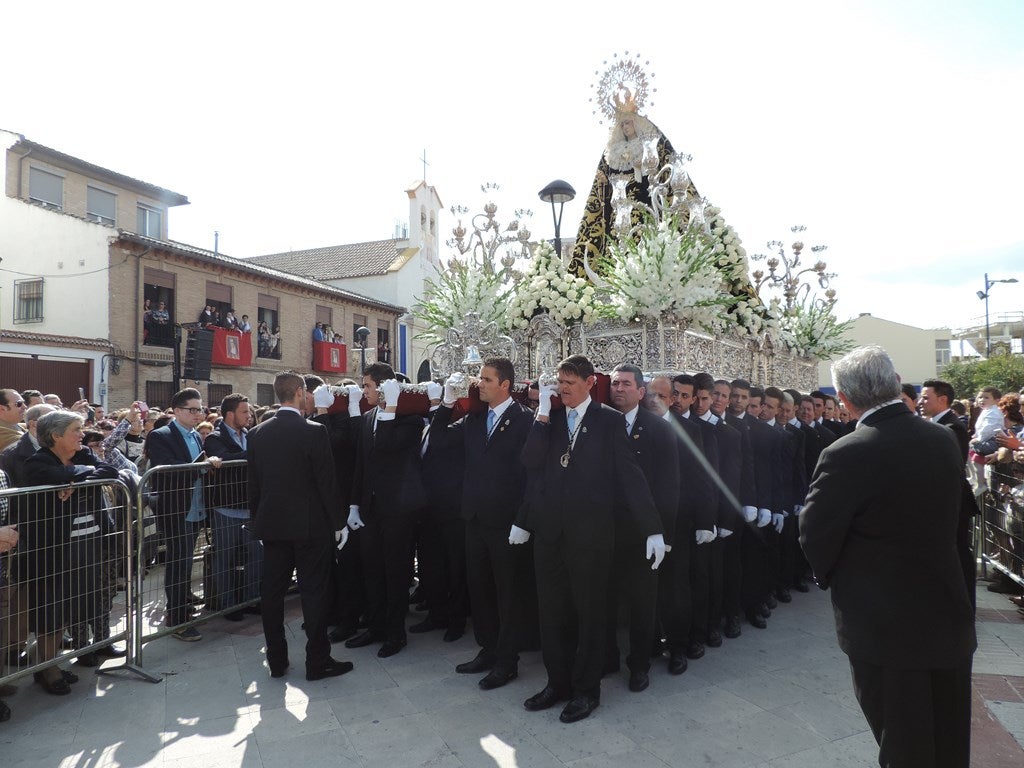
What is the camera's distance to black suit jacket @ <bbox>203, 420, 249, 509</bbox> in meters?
5.31

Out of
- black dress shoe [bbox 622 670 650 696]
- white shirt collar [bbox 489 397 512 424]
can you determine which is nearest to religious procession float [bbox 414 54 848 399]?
white shirt collar [bbox 489 397 512 424]

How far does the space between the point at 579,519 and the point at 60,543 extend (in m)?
3.20

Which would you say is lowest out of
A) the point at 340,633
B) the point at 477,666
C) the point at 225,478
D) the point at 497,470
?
the point at 340,633

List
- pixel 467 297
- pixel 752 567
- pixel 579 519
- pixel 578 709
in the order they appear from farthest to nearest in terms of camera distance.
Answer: pixel 467 297 < pixel 752 567 < pixel 579 519 < pixel 578 709

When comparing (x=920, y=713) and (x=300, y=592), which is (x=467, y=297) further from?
(x=920, y=713)

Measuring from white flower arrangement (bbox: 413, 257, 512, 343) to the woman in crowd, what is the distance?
3800mm

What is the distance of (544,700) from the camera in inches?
147

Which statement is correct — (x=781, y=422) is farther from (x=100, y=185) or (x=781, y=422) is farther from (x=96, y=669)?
(x=100, y=185)

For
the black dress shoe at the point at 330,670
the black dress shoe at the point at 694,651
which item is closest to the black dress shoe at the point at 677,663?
the black dress shoe at the point at 694,651

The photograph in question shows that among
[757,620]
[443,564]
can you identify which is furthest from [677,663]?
[443,564]

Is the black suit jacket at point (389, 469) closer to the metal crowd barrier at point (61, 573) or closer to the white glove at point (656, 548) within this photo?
the metal crowd barrier at point (61, 573)

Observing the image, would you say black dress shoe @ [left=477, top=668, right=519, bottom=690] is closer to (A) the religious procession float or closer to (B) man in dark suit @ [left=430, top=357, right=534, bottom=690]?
(B) man in dark suit @ [left=430, top=357, right=534, bottom=690]

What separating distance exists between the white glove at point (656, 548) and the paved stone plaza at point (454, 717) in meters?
0.82

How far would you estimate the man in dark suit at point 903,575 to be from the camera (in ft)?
7.73
